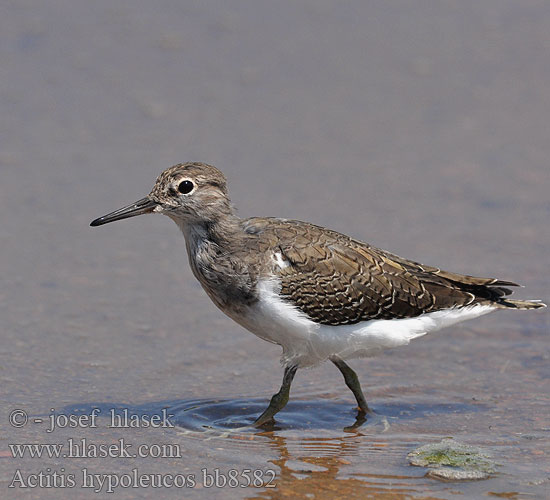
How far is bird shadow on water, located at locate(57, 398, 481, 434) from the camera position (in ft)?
29.7

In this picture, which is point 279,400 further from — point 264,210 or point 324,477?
point 264,210

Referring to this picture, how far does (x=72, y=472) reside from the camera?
7.95m

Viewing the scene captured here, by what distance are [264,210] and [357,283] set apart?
3.60 m

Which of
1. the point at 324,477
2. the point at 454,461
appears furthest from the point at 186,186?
the point at 454,461

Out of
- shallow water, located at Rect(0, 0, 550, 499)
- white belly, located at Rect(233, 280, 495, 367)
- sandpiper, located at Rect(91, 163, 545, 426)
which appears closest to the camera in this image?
shallow water, located at Rect(0, 0, 550, 499)


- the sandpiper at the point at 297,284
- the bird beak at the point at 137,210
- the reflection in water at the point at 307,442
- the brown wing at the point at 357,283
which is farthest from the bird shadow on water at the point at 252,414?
the bird beak at the point at 137,210

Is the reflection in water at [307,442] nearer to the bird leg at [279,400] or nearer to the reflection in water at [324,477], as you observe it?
the reflection in water at [324,477]

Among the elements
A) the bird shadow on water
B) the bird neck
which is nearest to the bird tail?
the bird shadow on water

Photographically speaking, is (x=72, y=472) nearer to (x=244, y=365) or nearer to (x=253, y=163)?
(x=244, y=365)

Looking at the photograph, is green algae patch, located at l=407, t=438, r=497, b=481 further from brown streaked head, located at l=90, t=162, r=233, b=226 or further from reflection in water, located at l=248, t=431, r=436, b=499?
brown streaked head, located at l=90, t=162, r=233, b=226

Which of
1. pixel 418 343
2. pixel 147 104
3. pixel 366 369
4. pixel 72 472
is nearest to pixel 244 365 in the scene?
pixel 366 369

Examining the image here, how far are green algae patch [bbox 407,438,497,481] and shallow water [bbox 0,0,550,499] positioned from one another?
0.33ft

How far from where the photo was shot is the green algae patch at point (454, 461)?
26.2 feet

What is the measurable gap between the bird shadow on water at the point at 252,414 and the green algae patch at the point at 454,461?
2.65 feet
